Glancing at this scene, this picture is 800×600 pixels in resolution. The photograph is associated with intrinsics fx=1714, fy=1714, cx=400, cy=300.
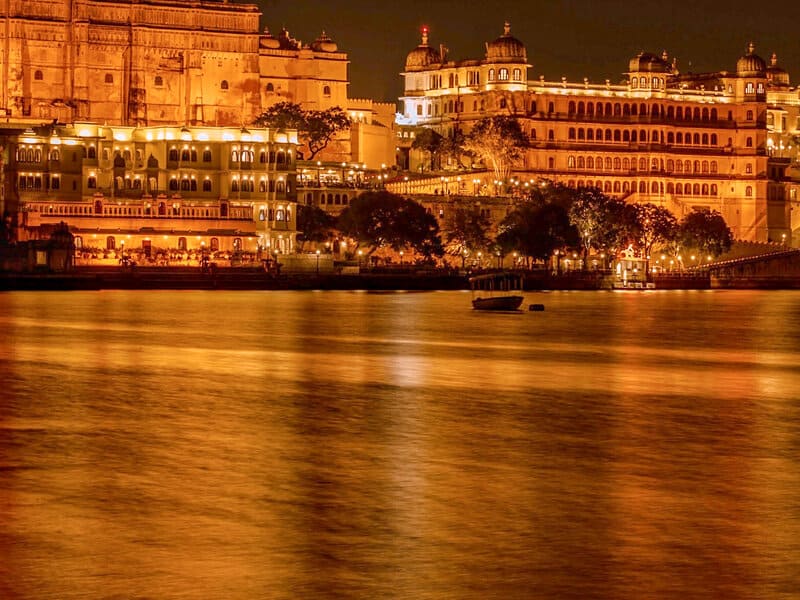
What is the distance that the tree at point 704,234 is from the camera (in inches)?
4424

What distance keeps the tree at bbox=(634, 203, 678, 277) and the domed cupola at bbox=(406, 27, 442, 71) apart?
29046 millimetres

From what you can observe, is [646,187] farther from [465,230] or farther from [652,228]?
[465,230]

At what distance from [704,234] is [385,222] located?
24.8 m

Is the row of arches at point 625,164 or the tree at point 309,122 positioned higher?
the tree at point 309,122

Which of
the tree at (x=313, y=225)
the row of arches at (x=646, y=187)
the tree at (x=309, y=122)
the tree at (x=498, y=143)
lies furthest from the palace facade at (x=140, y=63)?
the row of arches at (x=646, y=187)

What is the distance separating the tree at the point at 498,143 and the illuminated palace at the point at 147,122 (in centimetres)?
1197

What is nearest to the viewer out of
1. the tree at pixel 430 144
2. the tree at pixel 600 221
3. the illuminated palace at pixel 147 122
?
the illuminated palace at pixel 147 122

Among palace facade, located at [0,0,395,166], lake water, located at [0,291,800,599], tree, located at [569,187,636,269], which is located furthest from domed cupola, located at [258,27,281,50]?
lake water, located at [0,291,800,599]

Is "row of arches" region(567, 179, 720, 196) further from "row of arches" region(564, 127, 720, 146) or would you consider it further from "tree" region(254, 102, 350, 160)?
"tree" region(254, 102, 350, 160)

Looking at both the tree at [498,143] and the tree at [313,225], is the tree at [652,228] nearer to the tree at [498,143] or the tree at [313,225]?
the tree at [498,143]

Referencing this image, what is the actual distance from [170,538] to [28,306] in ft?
177

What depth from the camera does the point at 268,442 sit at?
75.8 feet

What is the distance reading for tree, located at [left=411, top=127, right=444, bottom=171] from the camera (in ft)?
407

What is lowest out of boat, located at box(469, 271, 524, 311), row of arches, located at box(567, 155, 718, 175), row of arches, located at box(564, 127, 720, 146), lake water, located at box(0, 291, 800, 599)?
lake water, located at box(0, 291, 800, 599)
